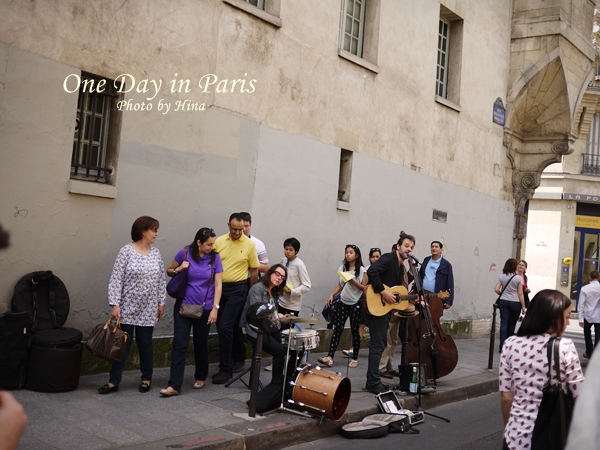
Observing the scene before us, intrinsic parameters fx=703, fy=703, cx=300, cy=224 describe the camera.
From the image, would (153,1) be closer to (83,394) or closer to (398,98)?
(83,394)

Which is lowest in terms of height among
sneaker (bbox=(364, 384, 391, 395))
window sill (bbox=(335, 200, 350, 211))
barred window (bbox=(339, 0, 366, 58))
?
sneaker (bbox=(364, 384, 391, 395))

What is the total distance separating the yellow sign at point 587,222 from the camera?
27609mm

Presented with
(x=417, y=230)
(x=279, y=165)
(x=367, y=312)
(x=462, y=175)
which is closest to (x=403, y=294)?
(x=367, y=312)

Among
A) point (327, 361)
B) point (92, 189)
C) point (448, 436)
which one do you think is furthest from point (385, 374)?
point (92, 189)

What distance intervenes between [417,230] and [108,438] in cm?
896

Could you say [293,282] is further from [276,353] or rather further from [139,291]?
[139,291]

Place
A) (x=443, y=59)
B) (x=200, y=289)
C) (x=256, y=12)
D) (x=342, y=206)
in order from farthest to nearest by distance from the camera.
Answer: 1. (x=443, y=59)
2. (x=342, y=206)
3. (x=256, y=12)
4. (x=200, y=289)

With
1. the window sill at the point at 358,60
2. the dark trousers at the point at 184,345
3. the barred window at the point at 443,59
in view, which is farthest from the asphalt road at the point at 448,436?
the barred window at the point at 443,59

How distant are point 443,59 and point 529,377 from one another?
12079mm

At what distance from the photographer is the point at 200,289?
7562 millimetres

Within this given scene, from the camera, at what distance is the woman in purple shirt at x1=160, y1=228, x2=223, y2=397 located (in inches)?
295

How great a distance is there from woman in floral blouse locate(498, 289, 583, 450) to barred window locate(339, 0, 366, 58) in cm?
861

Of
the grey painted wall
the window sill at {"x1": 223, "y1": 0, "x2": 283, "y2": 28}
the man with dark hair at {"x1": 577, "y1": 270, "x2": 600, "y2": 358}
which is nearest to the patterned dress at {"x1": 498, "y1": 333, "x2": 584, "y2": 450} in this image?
the grey painted wall

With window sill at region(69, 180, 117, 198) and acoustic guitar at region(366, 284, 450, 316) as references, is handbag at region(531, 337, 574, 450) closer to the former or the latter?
acoustic guitar at region(366, 284, 450, 316)
